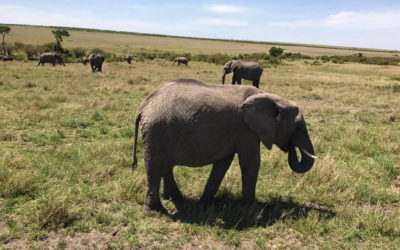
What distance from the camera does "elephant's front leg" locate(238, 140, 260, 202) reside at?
4332mm

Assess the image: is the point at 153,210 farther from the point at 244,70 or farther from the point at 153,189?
the point at 244,70

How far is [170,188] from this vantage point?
16.3 ft

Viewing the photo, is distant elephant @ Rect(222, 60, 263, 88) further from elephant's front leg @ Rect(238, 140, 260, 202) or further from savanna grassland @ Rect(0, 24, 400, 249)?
elephant's front leg @ Rect(238, 140, 260, 202)

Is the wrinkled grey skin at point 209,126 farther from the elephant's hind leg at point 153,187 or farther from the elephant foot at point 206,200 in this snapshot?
the elephant foot at point 206,200

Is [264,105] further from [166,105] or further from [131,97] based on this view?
[131,97]

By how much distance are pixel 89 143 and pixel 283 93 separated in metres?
11.7

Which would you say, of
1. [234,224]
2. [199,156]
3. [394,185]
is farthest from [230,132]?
[394,185]

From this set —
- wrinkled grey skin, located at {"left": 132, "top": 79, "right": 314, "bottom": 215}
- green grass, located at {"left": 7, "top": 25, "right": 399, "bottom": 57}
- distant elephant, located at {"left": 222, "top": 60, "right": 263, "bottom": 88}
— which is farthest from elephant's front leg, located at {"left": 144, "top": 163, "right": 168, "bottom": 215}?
green grass, located at {"left": 7, "top": 25, "right": 399, "bottom": 57}

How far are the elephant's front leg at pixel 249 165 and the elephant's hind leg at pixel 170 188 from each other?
109 centimetres

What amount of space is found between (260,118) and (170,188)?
6.18 ft

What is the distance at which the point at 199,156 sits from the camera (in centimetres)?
426

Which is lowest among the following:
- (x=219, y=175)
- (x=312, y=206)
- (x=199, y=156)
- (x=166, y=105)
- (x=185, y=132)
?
(x=312, y=206)

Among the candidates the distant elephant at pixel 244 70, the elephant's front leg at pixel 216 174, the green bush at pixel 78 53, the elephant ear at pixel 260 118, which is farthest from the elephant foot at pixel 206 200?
the green bush at pixel 78 53

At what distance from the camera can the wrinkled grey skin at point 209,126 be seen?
415 centimetres
